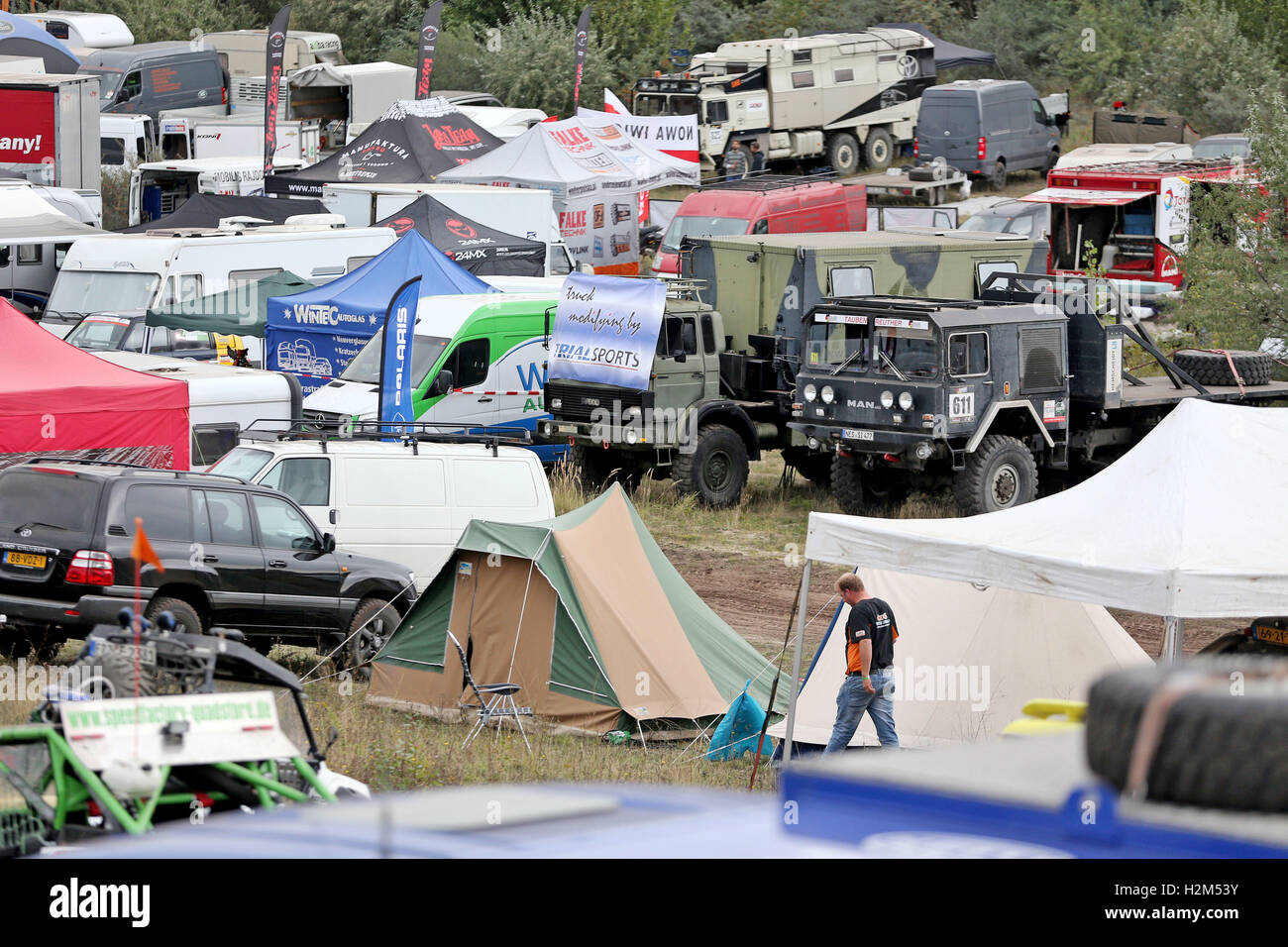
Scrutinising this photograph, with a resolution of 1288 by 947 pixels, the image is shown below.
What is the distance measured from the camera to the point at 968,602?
11.6 m

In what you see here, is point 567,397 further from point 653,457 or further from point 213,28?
point 213,28

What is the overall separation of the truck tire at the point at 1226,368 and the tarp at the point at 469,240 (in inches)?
410

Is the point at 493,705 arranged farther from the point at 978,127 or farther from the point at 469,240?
the point at 978,127

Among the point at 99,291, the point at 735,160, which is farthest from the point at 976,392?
the point at 735,160

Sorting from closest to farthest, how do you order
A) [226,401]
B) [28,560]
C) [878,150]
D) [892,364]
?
[28,560], [226,401], [892,364], [878,150]

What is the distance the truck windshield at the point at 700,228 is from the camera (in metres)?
26.5

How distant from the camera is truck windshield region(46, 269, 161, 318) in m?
20.7

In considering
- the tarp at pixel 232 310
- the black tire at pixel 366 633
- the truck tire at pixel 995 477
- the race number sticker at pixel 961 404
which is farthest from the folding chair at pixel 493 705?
the tarp at pixel 232 310

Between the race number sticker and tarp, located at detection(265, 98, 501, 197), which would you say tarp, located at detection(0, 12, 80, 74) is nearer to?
tarp, located at detection(265, 98, 501, 197)

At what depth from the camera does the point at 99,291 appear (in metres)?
21.2

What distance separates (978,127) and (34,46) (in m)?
21.6
